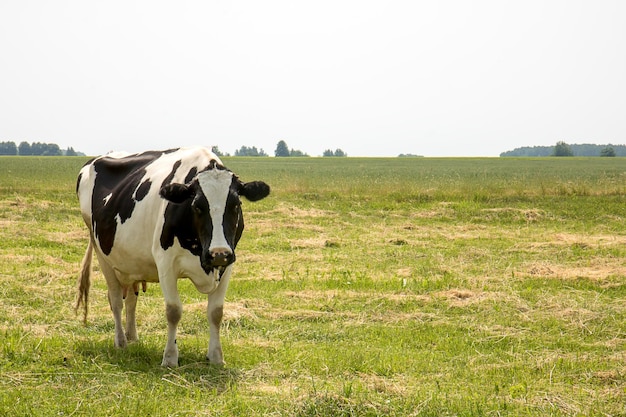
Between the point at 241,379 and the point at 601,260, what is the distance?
27.9ft

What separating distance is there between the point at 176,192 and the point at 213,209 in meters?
0.43

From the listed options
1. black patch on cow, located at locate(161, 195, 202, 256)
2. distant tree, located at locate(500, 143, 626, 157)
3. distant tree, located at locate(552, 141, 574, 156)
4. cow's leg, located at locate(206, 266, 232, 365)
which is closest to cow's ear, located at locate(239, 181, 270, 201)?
black patch on cow, located at locate(161, 195, 202, 256)

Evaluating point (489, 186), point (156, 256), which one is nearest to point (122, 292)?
Result: point (156, 256)

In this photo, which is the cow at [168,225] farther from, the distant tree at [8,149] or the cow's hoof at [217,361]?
the distant tree at [8,149]

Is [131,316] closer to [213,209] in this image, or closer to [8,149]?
[213,209]

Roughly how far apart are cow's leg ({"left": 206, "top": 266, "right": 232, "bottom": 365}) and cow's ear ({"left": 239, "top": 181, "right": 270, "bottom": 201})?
0.72 meters

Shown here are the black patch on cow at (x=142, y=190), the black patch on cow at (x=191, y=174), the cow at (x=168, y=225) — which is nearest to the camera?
the cow at (x=168, y=225)

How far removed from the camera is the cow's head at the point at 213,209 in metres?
6.07

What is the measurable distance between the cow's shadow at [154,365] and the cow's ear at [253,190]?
1608 mm

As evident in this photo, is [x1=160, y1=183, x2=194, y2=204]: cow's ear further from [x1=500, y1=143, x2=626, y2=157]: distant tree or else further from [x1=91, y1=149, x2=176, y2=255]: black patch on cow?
[x1=500, y1=143, x2=626, y2=157]: distant tree

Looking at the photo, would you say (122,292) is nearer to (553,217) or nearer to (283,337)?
(283,337)

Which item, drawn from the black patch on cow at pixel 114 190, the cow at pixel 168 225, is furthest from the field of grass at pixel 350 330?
the black patch on cow at pixel 114 190

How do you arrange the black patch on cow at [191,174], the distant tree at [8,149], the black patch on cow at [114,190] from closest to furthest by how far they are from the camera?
the black patch on cow at [191,174]
the black patch on cow at [114,190]
the distant tree at [8,149]

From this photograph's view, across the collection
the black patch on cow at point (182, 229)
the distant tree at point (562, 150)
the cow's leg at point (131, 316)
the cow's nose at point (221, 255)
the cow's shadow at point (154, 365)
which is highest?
the distant tree at point (562, 150)
